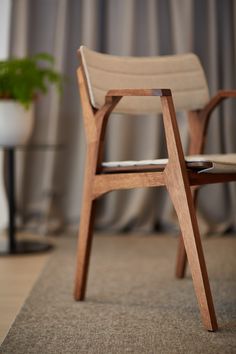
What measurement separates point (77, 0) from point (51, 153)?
822 mm

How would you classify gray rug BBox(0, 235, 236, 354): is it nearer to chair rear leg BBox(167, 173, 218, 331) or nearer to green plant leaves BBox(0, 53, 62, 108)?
chair rear leg BBox(167, 173, 218, 331)

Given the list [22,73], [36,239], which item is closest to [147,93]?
[22,73]

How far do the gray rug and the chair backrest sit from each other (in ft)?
1.96

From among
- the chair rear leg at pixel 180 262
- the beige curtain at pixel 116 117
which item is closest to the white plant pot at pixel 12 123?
the beige curtain at pixel 116 117

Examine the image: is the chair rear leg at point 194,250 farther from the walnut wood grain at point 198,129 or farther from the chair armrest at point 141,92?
the walnut wood grain at point 198,129

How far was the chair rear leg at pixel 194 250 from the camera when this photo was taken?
4.70ft

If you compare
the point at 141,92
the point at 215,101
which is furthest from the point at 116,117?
the point at 141,92

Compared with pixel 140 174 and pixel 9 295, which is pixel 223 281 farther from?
pixel 9 295

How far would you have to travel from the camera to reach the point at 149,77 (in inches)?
78.0

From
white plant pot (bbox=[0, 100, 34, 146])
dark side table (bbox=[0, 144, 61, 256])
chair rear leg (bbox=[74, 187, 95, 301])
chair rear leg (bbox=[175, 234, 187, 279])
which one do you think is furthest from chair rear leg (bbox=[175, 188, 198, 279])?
white plant pot (bbox=[0, 100, 34, 146])

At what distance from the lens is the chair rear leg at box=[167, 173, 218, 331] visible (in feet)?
4.70

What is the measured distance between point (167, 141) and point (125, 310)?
0.50 metres

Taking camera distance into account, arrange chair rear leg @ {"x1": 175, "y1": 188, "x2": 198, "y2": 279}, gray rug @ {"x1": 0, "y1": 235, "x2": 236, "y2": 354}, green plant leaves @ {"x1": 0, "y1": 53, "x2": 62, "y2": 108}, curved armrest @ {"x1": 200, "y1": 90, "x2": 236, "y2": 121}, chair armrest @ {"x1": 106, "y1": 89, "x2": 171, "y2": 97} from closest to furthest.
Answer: gray rug @ {"x1": 0, "y1": 235, "x2": 236, "y2": 354} < chair armrest @ {"x1": 106, "y1": 89, "x2": 171, "y2": 97} < curved armrest @ {"x1": 200, "y1": 90, "x2": 236, "y2": 121} < chair rear leg @ {"x1": 175, "y1": 188, "x2": 198, "y2": 279} < green plant leaves @ {"x1": 0, "y1": 53, "x2": 62, "y2": 108}

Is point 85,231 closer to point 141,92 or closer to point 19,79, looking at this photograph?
point 141,92
